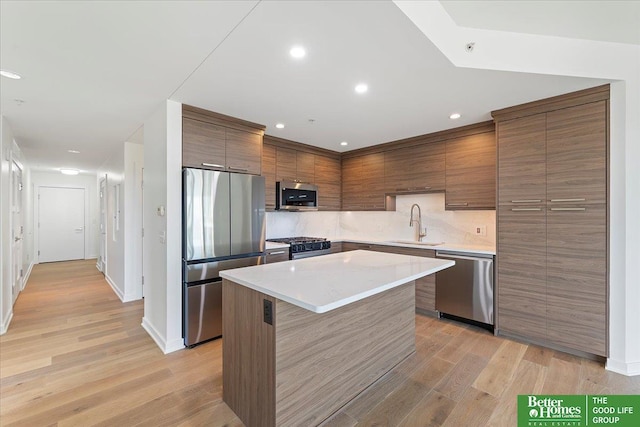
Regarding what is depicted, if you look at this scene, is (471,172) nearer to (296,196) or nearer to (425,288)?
(425,288)

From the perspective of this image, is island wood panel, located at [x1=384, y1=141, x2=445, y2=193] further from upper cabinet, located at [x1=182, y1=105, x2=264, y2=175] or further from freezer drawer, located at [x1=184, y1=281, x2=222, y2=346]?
freezer drawer, located at [x1=184, y1=281, x2=222, y2=346]

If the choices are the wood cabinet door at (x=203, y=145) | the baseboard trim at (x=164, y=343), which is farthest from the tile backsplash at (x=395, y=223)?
the baseboard trim at (x=164, y=343)

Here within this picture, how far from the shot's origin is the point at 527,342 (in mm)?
2863

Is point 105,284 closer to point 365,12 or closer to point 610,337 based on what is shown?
point 365,12

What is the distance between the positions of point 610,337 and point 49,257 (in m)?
11.0

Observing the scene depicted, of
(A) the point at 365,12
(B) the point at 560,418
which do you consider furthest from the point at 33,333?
(B) the point at 560,418

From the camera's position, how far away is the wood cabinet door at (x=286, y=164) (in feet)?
13.4

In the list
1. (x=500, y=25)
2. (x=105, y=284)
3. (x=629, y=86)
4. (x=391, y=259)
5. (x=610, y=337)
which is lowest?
(x=105, y=284)

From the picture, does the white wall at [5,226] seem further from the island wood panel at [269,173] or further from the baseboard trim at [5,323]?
the island wood panel at [269,173]

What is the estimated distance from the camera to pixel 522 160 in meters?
2.83

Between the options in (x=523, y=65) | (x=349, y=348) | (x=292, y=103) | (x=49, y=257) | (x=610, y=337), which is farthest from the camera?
(x=49, y=257)

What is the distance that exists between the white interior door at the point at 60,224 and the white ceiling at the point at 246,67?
5490mm

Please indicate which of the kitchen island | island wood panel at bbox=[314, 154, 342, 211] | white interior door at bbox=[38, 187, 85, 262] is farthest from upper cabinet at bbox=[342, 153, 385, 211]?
white interior door at bbox=[38, 187, 85, 262]

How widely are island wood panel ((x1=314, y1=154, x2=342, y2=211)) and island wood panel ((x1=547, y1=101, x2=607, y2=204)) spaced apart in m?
2.94
